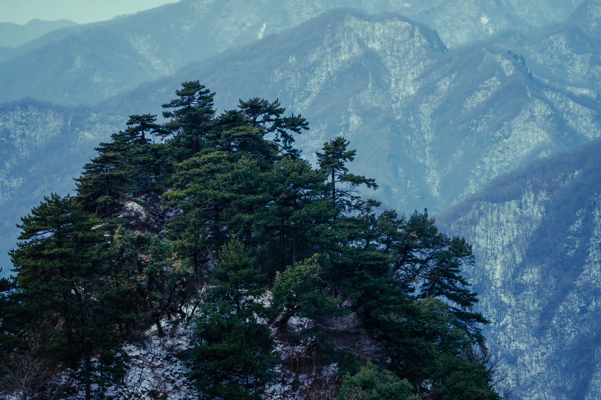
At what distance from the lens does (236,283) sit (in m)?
27.9

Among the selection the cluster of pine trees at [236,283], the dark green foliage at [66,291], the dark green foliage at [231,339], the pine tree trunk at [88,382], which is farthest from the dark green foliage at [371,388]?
the pine tree trunk at [88,382]

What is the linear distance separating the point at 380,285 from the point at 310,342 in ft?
20.9

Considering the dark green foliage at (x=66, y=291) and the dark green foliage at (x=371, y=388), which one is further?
the dark green foliage at (x=371, y=388)

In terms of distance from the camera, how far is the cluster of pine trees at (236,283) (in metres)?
25.5

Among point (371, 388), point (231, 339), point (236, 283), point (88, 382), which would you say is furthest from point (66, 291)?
point (371, 388)

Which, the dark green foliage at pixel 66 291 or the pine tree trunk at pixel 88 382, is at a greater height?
the dark green foliage at pixel 66 291

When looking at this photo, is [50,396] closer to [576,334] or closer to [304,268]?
[304,268]

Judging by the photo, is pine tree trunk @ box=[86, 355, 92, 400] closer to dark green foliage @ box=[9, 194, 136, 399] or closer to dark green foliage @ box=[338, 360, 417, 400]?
dark green foliage @ box=[9, 194, 136, 399]

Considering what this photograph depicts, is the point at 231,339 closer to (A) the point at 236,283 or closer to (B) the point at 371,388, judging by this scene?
(A) the point at 236,283

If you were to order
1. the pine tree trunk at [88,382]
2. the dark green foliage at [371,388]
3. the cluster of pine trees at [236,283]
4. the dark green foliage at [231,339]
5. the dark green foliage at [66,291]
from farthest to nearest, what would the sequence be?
the dark green foliage at [231,339], the dark green foliage at [371,388], the cluster of pine trees at [236,283], the pine tree trunk at [88,382], the dark green foliage at [66,291]

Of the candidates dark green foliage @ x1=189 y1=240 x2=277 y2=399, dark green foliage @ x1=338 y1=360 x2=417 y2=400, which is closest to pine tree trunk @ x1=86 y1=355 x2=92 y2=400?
dark green foliage @ x1=189 y1=240 x2=277 y2=399

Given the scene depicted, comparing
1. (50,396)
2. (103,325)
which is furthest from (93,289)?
(50,396)

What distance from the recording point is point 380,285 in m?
33.2

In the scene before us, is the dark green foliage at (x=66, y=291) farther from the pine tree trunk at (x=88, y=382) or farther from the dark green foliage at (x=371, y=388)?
the dark green foliage at (x=371, y=388)
